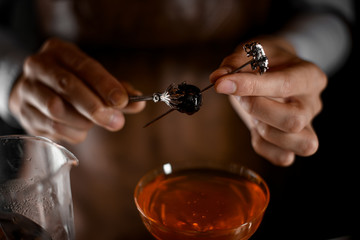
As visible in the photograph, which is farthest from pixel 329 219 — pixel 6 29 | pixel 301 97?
pixel 6 29

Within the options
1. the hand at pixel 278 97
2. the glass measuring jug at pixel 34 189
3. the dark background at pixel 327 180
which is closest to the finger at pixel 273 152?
the hand at pixel 278 97

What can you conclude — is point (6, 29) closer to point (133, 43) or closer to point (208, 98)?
point (133, 43)

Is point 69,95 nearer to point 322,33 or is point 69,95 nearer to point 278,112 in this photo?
point 278,112

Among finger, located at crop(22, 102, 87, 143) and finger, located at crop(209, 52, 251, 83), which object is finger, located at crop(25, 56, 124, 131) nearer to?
finger, located at crop(22, 102, 87, 143)

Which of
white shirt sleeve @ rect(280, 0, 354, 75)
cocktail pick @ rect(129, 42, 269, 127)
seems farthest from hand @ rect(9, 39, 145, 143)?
white shirt sleeve @ rect(280, 0, 354, 75)

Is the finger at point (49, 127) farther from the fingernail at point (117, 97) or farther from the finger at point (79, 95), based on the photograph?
the fingernail at point (117, 97)
